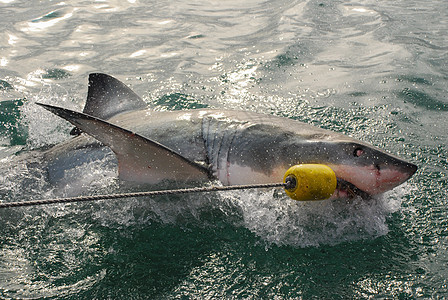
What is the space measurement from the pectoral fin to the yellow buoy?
576 mm

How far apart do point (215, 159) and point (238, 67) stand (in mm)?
3005

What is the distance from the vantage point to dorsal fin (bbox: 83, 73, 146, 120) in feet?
10.6

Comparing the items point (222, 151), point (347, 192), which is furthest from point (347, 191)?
point (222, 151)

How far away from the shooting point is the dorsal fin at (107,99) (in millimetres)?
3232

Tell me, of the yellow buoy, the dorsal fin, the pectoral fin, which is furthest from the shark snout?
the dorsal fin

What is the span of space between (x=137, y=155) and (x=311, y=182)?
0.96m

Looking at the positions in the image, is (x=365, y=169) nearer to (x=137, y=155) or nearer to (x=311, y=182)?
(x=311, y=182)

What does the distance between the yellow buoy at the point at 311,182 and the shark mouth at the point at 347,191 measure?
0.13m

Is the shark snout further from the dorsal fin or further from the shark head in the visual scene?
the dorsal fin

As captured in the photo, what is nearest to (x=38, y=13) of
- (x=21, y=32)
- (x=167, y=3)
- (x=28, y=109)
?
(x=21, y=32)

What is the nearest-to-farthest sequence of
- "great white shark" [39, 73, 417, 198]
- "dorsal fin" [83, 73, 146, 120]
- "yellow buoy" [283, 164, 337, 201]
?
"yellow buoy" [283, 164, 337, 201], "great white shark" [39, 73, 417, 198], "dorsal fin" [83, 73, 146, 120]

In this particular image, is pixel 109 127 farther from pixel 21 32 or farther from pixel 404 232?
pixel 21 32

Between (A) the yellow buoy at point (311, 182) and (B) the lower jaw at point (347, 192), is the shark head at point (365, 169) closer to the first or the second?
(B) the lower jaw at point (347, 192)

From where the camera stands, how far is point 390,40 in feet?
19.2
